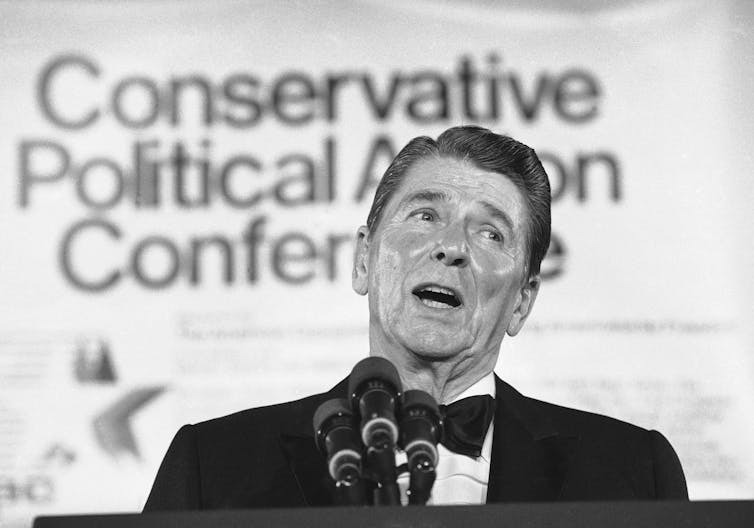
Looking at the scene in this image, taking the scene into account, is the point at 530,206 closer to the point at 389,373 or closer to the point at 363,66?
the point at 389,373

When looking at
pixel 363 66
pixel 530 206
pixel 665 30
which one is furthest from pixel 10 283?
pixel 665 30

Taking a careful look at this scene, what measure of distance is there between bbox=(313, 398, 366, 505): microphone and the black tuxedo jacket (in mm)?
503

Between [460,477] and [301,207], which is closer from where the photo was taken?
[460,477]

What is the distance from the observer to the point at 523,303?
8.34 ft

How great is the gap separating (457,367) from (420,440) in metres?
0.82

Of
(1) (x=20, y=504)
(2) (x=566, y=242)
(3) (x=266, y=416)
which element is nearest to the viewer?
(3) (x=266, y=416)

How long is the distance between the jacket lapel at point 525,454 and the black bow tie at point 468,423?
0.07 feet

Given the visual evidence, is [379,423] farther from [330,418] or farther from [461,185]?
[461,185]

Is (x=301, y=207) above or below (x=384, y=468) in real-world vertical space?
above

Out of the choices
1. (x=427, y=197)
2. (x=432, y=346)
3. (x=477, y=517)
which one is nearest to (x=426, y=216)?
(x=427, y=197)

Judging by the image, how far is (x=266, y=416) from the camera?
238 cm

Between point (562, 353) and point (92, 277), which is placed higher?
point (92, 277)

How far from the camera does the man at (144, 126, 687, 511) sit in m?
2.20

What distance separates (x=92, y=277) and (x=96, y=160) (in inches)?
13.1
